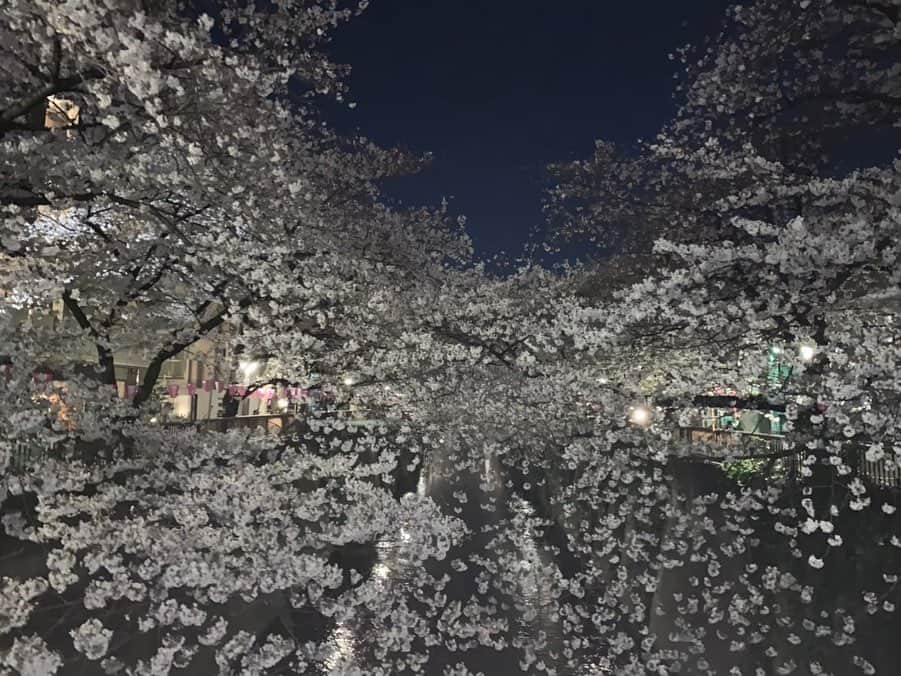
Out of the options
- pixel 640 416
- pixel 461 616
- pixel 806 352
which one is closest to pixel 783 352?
pixel 806 352

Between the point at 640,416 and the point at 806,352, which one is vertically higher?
the point at 806,352

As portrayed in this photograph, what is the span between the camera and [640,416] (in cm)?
867

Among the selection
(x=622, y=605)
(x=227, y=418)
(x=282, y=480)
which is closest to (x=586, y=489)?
(x=622, y=605)

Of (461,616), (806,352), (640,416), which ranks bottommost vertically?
(461,616)

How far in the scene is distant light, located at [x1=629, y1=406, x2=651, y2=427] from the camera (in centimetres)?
809

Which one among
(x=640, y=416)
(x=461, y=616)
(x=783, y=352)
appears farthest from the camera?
(x=640, y=416)

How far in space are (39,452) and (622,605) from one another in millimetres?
8948

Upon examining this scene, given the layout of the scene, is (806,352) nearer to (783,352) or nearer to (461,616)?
(783,352)

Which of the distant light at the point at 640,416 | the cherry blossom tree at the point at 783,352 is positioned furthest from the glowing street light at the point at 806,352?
the distant light at the point at 640,416

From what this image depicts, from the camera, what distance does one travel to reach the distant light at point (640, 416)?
26.5 feet

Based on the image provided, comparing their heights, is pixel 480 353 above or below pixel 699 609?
above

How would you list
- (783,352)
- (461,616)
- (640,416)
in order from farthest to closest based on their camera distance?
(640,416), (461,616), (783,352)

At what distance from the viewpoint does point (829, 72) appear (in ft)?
25.4

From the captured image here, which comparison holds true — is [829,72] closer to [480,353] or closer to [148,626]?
[480,353]
